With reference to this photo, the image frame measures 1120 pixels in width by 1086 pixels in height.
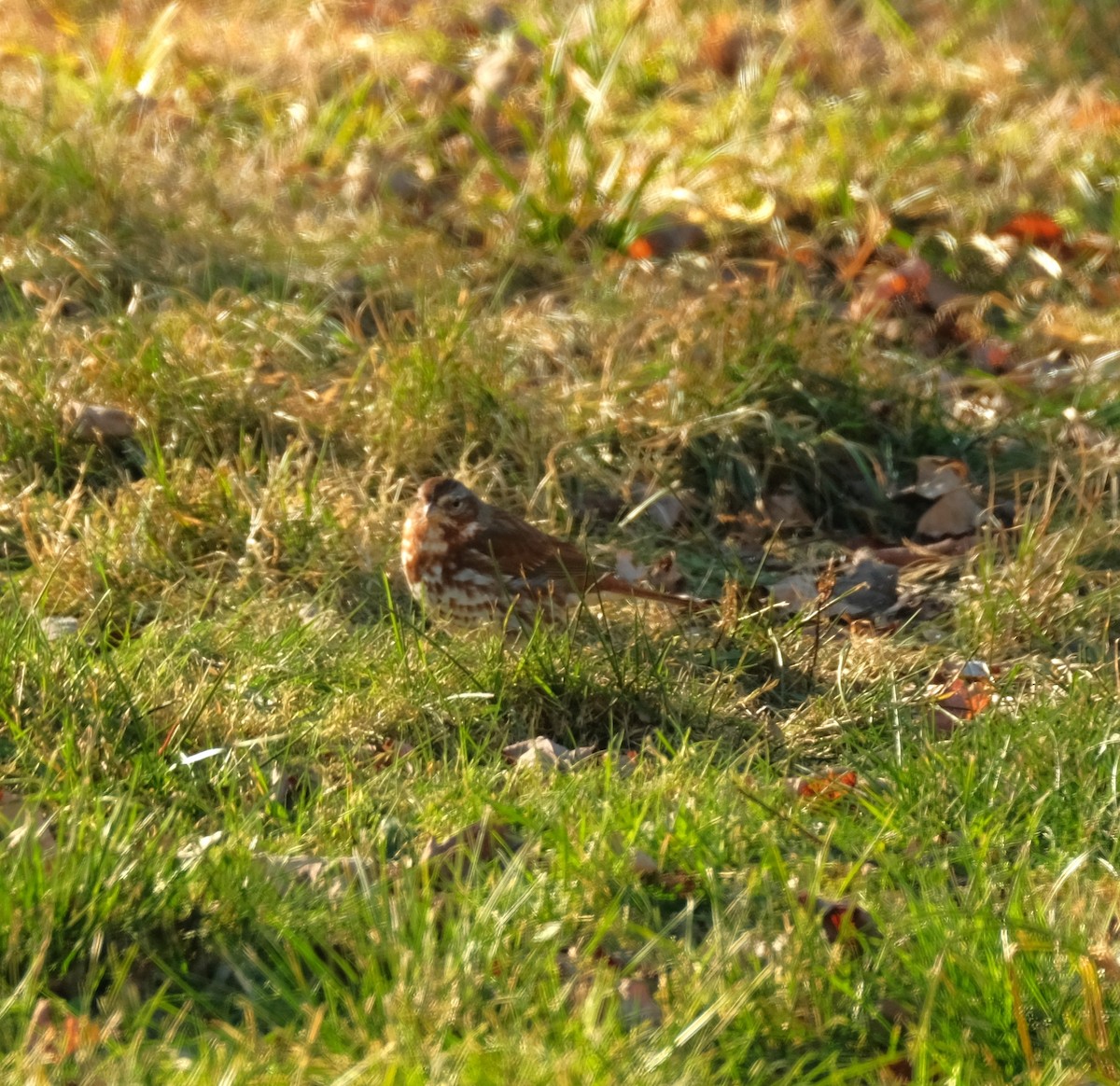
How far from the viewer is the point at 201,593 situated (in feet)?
14.2

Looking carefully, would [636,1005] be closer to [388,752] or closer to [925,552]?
Result: [388,752]

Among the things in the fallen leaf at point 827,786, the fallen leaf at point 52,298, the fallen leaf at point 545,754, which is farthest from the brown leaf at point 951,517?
the fallen leaf at point 52,298

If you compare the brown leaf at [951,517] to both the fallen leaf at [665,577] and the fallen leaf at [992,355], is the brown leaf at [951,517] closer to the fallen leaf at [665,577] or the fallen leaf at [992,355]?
the fallen leaf at [665,577]

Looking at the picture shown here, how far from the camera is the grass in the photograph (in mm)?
2576

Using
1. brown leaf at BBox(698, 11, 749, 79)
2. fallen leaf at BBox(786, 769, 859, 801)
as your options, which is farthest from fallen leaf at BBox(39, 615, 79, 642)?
brown leaf at BBox(698, 11, 749, 79)

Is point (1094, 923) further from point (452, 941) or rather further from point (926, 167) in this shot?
point (926, 167)

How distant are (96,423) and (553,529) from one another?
1.42 meters

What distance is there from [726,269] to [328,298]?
66.3 inches

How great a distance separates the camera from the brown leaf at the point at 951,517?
512 cm

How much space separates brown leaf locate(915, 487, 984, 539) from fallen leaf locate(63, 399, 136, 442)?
247cm

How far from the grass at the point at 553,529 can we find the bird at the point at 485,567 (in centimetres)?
15

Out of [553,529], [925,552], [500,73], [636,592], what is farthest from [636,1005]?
[500,73]

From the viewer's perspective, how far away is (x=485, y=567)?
4410 millimetres

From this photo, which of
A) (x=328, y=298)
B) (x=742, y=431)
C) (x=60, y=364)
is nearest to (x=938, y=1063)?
(x=742, y=431)
